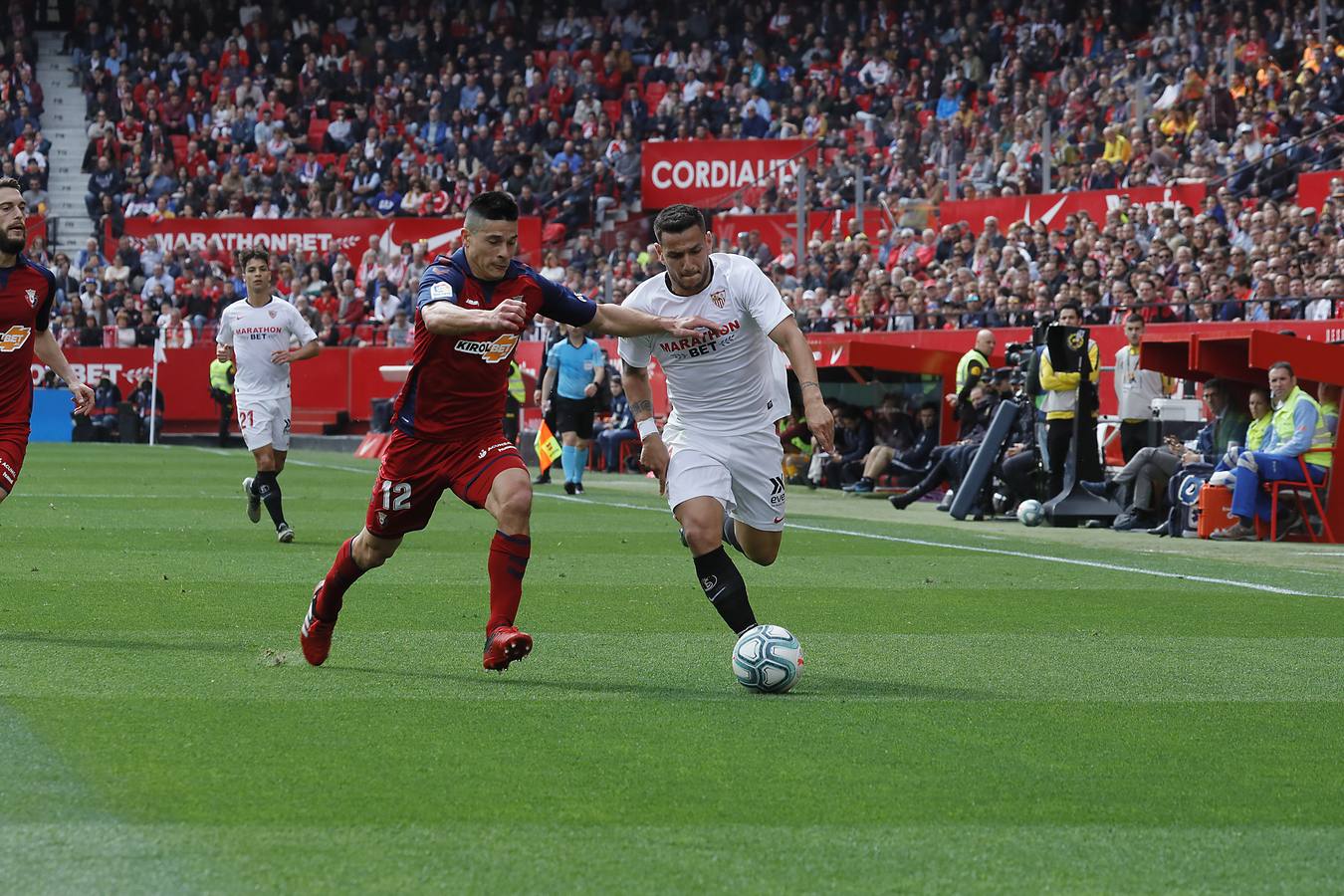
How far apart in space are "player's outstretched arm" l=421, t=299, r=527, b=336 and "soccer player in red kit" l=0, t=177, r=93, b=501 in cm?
285

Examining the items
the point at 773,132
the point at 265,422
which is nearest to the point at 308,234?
the point at 773,132

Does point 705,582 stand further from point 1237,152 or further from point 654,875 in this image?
point 1237,152

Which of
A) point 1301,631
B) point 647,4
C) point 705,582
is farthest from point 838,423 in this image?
point 647,4

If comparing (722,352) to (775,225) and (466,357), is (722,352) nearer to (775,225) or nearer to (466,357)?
(466,357)

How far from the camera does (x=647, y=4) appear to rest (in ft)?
150

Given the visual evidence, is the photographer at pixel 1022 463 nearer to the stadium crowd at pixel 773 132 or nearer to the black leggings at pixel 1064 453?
the black leggings at pixel 1064 453

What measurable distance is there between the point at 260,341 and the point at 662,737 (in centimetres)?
970

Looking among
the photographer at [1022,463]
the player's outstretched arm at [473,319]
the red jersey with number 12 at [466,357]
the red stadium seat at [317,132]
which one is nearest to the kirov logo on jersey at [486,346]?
the red jersey with number 12 at [466,357]

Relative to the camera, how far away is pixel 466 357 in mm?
7480

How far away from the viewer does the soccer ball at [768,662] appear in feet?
22.5

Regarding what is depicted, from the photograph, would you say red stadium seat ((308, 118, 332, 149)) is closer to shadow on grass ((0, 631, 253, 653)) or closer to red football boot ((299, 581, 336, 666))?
shadow on grass ((0, 631, 253, 653))

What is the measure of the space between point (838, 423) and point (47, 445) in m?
18.6

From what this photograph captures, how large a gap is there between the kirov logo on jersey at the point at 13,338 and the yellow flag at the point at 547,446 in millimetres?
14690

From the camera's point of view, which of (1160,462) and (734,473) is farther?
(1160,462)
